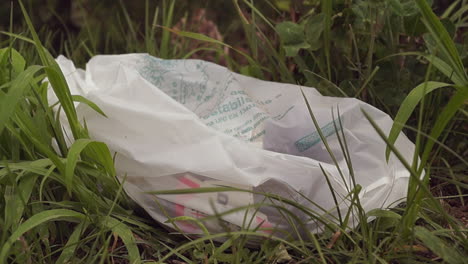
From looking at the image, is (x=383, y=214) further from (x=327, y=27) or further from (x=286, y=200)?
(x=327, y=27)

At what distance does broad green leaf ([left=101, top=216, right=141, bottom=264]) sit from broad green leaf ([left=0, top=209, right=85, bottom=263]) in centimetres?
6

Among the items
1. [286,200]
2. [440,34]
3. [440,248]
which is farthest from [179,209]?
[440,34]

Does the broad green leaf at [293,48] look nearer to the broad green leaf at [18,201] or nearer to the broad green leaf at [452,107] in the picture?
the broad green leaf at [452,107]

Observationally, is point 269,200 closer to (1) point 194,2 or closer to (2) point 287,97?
(2) point 287,97

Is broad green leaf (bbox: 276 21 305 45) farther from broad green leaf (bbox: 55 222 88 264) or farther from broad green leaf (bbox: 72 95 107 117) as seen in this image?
broad green leaf (bbox: 55 222 88 264)

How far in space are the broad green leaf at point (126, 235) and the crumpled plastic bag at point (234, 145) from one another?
0.08 m

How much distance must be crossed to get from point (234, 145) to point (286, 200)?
0.26 m

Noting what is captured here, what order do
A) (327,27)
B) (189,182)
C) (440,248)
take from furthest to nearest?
(327,27)
(189,182)
(440,248)

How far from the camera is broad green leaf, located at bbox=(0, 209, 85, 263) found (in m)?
1.11

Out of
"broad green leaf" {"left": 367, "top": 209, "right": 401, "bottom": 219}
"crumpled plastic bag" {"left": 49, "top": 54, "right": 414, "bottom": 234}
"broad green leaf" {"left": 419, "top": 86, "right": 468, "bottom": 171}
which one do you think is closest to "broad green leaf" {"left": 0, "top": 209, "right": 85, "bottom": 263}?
"crumpled plastic bag" {"left": 49, "top": 54, "right": 414, "bottom": 234}

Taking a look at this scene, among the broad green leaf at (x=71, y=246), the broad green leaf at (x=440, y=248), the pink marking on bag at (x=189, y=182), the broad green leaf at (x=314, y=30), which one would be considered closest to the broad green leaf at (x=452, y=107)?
the broad green leaf at (x=440, y=248)

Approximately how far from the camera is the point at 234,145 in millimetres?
1426

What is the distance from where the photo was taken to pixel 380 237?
1343mm

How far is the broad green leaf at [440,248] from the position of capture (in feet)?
3.67
